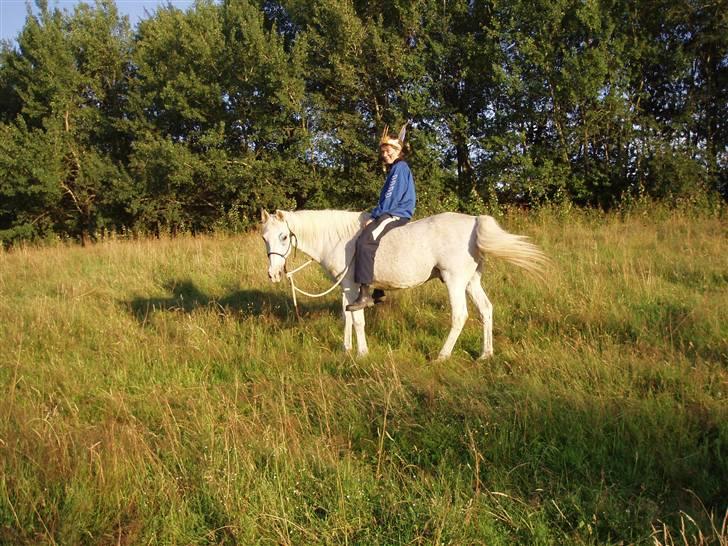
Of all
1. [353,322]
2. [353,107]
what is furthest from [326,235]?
[353,107]

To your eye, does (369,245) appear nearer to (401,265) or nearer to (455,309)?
(401,265)

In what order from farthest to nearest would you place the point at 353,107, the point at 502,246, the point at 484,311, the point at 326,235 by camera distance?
the point at 353,107 → the point at 326,235 → the point at 484,311 → the point at 502,246

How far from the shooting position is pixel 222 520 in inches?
108

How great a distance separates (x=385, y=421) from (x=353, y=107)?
Result: 54.3ft

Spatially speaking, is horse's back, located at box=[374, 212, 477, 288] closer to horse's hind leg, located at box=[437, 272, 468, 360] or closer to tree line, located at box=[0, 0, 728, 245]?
horse's hind leg, located at box=[437, 272, 468, 360]

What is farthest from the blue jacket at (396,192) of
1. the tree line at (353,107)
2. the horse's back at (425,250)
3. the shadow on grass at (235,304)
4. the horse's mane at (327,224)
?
the tree line at (353,107)

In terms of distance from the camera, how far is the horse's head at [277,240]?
5.57 m

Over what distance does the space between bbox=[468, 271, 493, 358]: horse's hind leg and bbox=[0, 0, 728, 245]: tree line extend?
7629 millimetres

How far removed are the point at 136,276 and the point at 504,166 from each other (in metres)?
11.3

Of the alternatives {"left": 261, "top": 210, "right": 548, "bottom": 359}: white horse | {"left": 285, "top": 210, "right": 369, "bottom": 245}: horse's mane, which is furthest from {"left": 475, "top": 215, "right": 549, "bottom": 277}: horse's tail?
{"left": 285, "top": 210, "right": 369, "bottom": 245}: horse's mane

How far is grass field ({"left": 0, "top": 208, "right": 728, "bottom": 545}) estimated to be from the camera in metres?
2.68

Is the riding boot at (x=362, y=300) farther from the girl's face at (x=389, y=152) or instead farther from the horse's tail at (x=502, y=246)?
the girl's face at (x=389, y=152)

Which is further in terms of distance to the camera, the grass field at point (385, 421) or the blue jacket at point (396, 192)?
the blue jacket at point (396, 192)

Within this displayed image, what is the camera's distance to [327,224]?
5.95 m
